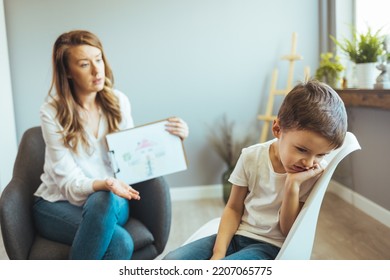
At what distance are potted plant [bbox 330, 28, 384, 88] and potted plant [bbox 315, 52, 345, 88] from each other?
158mm

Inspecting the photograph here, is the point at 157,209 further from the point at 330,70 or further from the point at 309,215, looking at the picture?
the point at 330,70

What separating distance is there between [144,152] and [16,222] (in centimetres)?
39

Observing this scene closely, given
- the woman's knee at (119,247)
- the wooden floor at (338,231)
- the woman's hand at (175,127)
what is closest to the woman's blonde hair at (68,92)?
the woman's hand at (175,127)

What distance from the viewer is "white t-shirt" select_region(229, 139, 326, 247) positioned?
861mm

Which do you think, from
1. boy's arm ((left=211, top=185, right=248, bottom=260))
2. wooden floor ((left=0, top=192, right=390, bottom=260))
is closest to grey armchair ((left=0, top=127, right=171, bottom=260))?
wooden floor ((left=0, top=192, right=390, bottom=260))

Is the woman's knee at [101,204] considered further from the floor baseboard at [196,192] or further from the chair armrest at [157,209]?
the floor baseboard at [196,192]

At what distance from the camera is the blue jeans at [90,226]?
1.07 metres

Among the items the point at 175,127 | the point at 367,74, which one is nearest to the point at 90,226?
the point at 175,127

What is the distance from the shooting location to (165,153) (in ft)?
4.02

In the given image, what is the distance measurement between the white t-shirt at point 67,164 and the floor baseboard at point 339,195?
37.8 inches

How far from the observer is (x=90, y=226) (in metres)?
1.07

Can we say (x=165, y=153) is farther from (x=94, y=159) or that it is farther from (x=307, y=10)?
(x=307, y=10)

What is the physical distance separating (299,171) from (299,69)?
155 centimetres
